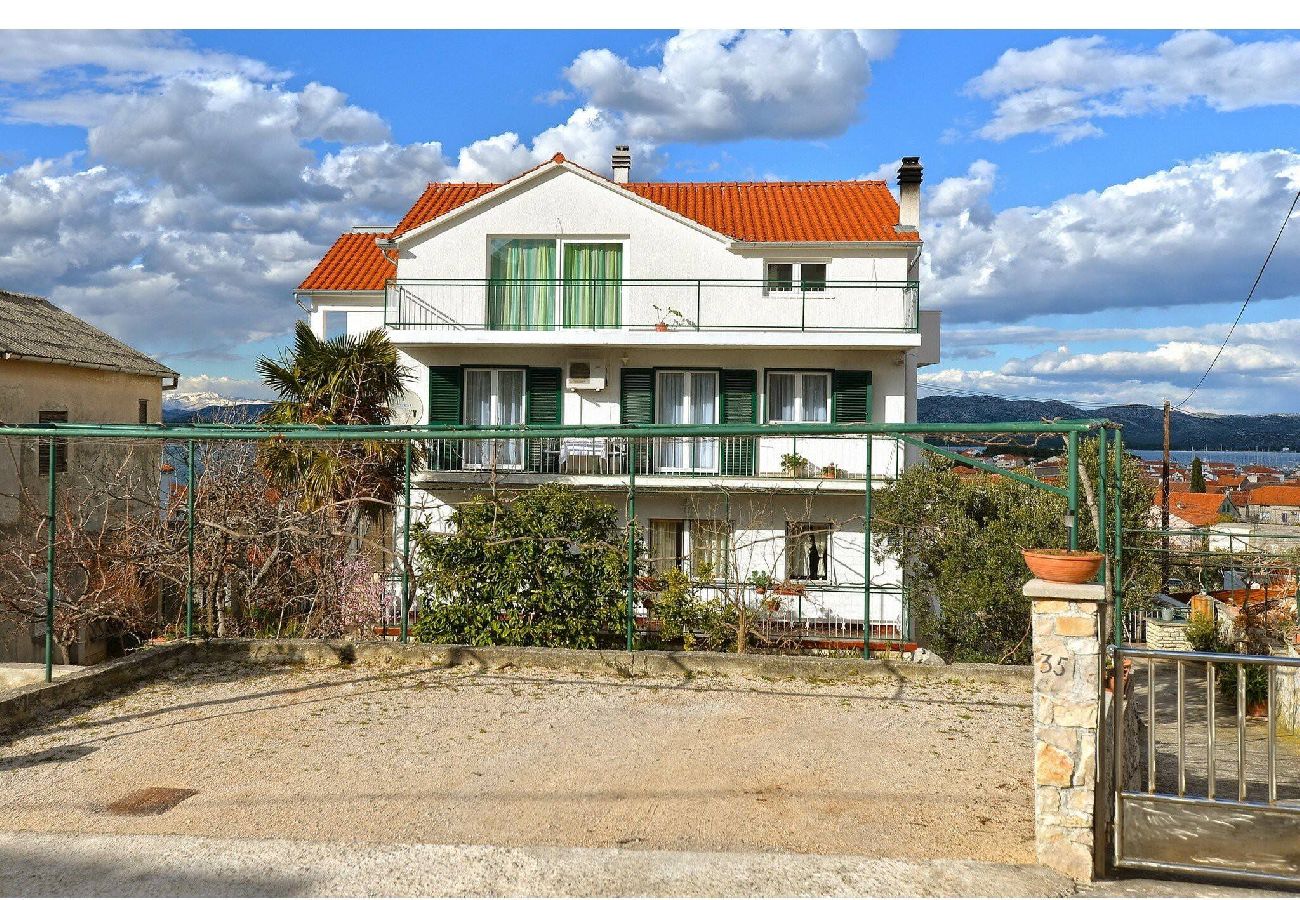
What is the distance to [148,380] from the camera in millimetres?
23781

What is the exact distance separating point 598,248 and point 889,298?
5.80m

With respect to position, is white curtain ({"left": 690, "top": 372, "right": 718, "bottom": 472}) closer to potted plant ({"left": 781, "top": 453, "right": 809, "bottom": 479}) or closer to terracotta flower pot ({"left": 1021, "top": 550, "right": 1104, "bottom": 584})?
potted plant ({"left": 781, "top": 453, "right": 809, "bottom": 479})

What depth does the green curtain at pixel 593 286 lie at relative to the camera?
1908 centimetres

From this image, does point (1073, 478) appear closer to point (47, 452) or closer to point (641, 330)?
point (641, 330)

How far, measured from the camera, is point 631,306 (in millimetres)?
19031

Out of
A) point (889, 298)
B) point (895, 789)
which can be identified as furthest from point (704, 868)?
point (889, 298)

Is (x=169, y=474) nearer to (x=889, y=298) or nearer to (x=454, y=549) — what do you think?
(x=454, y=549)

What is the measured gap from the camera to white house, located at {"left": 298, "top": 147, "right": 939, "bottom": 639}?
18.6m

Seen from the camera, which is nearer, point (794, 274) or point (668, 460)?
point (668, 460)

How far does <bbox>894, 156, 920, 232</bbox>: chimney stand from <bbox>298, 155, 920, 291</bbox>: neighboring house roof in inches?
11.7


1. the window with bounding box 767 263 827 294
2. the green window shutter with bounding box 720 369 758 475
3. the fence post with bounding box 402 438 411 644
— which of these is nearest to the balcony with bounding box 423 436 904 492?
the green window shutter with bounding box 720 369 758 475

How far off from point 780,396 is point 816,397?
0.71 metres

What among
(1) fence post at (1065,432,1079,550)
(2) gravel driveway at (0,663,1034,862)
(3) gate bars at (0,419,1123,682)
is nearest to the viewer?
(2) gravel driveway at (0,663,1034,862)

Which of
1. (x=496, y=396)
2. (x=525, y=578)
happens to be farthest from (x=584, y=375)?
(x=525, y=578)
